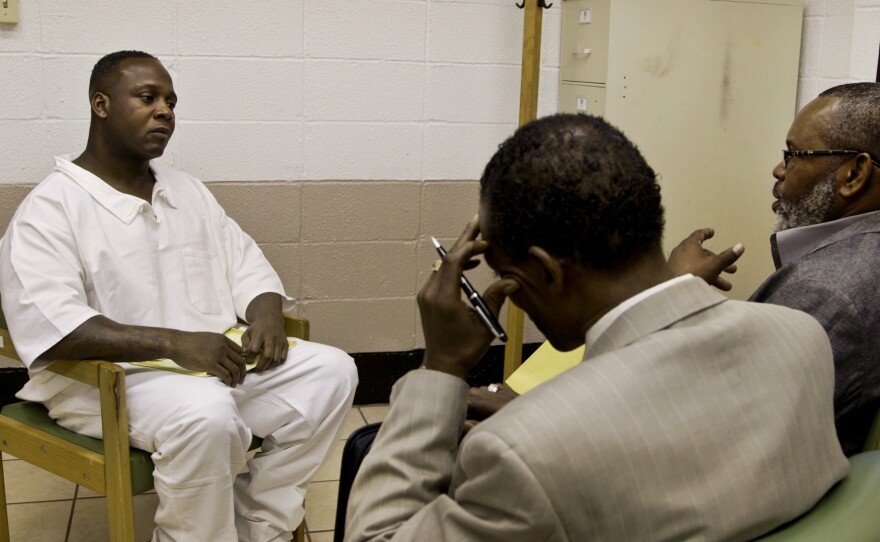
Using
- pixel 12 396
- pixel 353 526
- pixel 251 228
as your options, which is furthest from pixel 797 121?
pixel 12 396

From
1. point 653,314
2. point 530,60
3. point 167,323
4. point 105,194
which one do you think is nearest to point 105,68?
point 105,194

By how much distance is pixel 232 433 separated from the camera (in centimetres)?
211

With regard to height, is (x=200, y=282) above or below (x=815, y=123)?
below

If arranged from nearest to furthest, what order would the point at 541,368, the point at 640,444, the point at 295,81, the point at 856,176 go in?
1. the point at 640,444
2. the point at 856,176
3. the point at 541,368
4. the point at 295,81

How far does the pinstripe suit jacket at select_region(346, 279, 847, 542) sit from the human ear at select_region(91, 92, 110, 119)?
1.67 metres

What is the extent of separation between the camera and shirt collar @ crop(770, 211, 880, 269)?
5.86 feet

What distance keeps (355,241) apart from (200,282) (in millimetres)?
935

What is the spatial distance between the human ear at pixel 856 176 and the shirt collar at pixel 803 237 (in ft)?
0.16

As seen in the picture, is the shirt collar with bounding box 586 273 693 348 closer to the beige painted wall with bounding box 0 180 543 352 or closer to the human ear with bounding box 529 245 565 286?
the human ear with bounding box 529 245 565 286

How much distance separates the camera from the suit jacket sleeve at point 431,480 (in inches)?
34.2

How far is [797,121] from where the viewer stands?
1.90m

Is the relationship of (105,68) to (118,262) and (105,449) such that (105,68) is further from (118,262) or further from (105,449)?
(105,449)

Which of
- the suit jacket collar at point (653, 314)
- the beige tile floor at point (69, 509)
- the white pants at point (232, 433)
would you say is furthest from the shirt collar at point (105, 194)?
the suit jacket collar at point (653, 314)

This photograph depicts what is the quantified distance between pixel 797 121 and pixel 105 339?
1.54 meters
